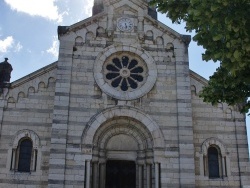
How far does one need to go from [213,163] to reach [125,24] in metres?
7.49

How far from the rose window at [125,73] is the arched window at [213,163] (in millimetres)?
4381

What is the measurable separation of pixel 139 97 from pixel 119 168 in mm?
3197

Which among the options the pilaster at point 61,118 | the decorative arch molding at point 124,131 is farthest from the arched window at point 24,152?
the decorative arch molding at point 124,131

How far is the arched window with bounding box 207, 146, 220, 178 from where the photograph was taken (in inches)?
616

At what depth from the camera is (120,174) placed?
1535cm

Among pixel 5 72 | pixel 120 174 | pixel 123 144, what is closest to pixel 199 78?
pixel 123 144

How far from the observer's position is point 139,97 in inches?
609

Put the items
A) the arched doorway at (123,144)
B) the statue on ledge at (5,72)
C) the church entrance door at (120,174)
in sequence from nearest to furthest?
1. the arched doorway at (123,144)
2. the church entrance door at (120,174)
3. the statue on ledge at (5,72)

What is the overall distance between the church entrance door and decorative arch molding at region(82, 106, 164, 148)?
1437 mm

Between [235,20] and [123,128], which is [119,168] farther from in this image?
[235,20]

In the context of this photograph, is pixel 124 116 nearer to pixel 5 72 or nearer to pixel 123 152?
pixel 123 152

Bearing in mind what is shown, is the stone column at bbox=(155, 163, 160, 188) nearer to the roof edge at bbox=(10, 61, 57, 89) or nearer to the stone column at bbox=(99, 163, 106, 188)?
the stone column at bbox=(99, 163, 106, 188)

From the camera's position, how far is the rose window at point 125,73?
51.9 ft

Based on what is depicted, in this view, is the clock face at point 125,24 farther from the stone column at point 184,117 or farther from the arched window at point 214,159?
the arched window at point 214,159
